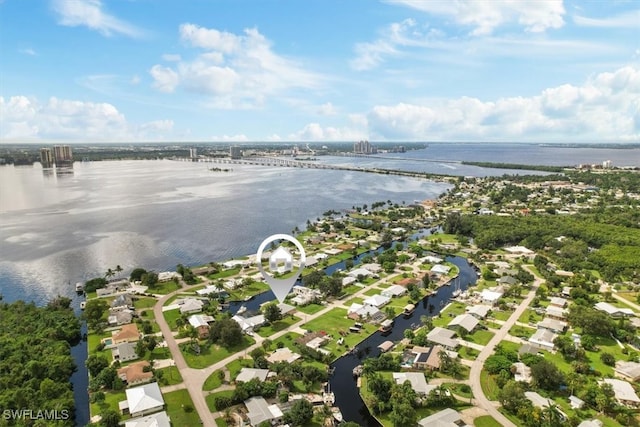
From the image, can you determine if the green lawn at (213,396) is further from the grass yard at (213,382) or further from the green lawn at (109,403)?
the green lawn at (109,403)

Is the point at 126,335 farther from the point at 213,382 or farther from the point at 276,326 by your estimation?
the point at 276,326

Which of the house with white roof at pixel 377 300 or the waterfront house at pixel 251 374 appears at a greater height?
the house with white roof at pixel 377 300

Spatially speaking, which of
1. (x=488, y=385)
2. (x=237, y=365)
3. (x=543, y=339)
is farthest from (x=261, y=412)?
(x=543, y=339)

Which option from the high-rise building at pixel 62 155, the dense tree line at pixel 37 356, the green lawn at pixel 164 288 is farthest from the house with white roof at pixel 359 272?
the high-rise building at pixel 62 155

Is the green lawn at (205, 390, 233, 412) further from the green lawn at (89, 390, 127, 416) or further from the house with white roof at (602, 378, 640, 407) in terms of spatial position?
the house with white roof at (602, 378, 640, 407)

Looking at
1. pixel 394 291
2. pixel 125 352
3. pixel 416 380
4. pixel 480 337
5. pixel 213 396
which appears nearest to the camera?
pixel 213 396

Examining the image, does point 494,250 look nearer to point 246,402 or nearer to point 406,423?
point 406,423

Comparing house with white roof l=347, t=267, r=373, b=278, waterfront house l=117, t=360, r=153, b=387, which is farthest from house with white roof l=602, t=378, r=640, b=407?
waterfront house l=117, t=360, r=153, b=387
